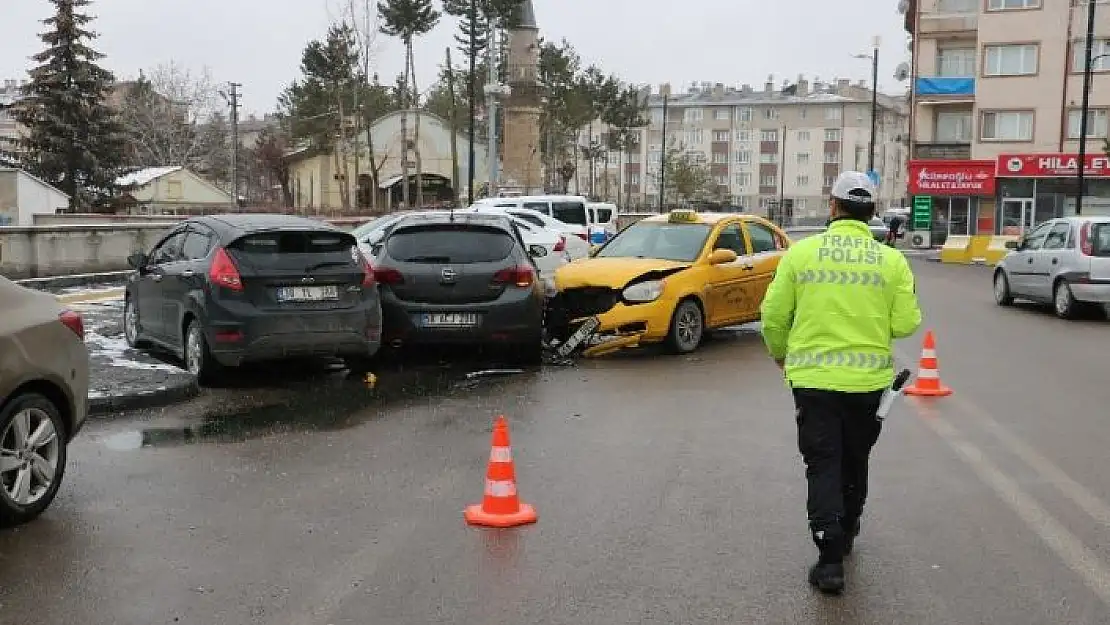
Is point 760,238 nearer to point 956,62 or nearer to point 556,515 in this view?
point 556,515

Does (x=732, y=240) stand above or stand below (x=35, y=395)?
above

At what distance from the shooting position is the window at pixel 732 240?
1369 centimetres

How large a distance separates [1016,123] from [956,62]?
16.5 ft

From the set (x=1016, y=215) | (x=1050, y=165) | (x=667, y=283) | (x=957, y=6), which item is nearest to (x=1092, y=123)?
(x=1050, y=165)

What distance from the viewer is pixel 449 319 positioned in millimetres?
11312

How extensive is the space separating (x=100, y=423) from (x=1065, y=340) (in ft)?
39.6

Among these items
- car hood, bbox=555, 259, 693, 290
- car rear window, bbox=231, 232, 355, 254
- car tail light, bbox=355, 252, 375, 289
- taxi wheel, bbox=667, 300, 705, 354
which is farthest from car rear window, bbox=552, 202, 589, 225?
car rear window, bbox=231, 232, 355, 254

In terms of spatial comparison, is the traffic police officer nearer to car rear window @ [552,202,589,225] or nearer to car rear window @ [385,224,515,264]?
car rear window @ [385,224,515,264]

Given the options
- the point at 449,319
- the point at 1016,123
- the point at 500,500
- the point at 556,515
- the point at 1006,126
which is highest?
the point at 1016,123

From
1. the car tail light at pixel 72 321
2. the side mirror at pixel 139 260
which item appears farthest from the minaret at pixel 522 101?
the car tail light at pixel 72 321

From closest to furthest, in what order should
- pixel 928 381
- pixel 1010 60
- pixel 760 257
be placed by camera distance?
pixel 928 381, pixel 760 257, pixel 1010 60

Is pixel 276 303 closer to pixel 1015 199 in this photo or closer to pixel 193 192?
pixel 1015 199

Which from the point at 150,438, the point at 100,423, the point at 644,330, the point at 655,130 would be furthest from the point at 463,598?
the point at 655,130

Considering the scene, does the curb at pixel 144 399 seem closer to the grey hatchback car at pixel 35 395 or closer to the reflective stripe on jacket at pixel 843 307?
the grey hatchback car at pixel 35 395
